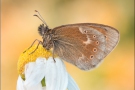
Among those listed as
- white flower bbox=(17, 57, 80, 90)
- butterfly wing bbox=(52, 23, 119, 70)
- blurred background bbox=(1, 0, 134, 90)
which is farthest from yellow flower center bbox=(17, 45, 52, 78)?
blurred background bbox=(1, 0, 134, 90)

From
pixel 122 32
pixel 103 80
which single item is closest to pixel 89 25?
pixel 103 80

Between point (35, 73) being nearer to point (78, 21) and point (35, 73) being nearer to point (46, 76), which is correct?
point (46, 76)

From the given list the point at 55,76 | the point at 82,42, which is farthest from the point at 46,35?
the point at 55,76

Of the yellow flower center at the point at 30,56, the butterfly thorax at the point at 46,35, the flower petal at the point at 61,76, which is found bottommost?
the flower petal at the point at 61,76

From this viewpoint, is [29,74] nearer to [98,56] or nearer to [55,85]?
[55,85]

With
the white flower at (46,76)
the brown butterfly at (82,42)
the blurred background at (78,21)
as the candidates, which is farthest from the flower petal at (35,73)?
the blurred background at (78,21)

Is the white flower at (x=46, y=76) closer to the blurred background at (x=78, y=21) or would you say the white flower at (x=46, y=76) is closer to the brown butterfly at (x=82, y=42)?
the brown butterfly at (x=82, y=42)
